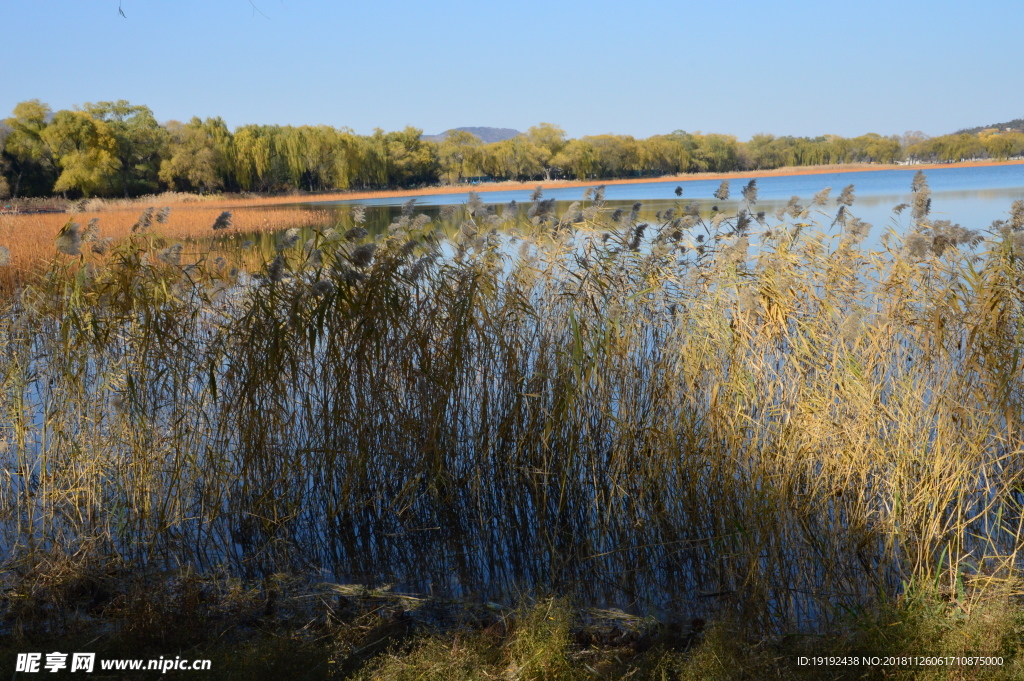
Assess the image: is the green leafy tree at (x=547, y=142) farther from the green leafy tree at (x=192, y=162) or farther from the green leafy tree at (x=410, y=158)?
the green leafy tree at (x=192, y=162)

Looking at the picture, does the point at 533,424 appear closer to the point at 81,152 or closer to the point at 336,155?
the point at 81,152

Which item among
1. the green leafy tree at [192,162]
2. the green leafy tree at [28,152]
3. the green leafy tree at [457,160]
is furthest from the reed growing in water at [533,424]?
the green leafy tree at [457,160]

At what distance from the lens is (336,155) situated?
204ft

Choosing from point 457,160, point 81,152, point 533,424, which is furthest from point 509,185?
point 533,424

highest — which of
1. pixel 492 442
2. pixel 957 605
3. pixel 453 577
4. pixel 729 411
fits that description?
pixel 729 411

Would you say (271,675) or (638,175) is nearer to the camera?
(271,675)

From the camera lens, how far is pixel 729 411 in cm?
342

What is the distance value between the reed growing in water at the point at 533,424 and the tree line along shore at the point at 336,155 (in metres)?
45.6

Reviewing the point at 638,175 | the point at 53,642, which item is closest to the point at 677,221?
the point at 53,642

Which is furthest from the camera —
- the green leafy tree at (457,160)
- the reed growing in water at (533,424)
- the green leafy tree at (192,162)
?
the green leafy tree at (457,160)

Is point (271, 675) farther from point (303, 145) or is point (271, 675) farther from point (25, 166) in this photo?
point (303, 145)

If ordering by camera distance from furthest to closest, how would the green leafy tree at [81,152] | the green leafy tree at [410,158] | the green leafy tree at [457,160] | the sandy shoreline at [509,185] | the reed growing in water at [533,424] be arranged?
1. the green leafy tree at [457,160]
2. the green leafy tree at [410,158]
3. the sandy shoreline at [509,185]
4. the green leafy tree at [81,152]
5. the reed growing in water at [533,424]

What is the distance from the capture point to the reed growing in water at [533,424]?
3.21 meters

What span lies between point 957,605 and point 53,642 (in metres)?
3.18
